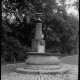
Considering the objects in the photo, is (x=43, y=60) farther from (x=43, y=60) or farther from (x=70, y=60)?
(x=70, y=60)

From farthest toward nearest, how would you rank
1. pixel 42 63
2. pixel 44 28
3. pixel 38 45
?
pixel 44 28
pixel 38 45
pixel 42 63

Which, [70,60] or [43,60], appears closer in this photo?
[43,60]

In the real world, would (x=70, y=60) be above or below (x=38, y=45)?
below

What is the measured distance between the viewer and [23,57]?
24.9 meters

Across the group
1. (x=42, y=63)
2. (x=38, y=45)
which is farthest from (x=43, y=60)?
(x=38, y=45)

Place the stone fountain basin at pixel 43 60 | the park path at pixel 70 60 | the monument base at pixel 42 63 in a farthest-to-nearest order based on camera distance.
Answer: the park path at pixel 70 60 → the stone fountain basin at pixel 43 60 → the monument base at pixel 42 63

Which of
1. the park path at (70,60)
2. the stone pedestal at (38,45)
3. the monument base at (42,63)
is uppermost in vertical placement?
the stone pedestal at (38,45)

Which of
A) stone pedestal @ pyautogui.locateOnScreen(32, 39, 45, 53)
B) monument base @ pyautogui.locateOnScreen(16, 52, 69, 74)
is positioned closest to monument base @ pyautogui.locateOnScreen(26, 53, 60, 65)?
monument base @ pyautogui.locateOnScreen(16, 52, 69, 74)

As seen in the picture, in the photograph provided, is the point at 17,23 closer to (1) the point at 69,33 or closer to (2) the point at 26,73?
(1) the point at 69,33

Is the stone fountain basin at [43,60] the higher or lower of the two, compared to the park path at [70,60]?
higher

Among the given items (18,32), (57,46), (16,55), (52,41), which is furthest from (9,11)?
(57,46)

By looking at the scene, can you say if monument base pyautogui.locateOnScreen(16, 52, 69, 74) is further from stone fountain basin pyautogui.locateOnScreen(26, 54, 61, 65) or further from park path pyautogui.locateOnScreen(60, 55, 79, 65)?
park path pyautogui.locateOnScreen(60, 55, 79, 65)

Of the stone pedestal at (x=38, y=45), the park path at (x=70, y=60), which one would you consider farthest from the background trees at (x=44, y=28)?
the stone pedestal at (x=38, y=45)

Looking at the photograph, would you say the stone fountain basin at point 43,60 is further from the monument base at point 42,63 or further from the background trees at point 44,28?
the background trees at point 44,28
